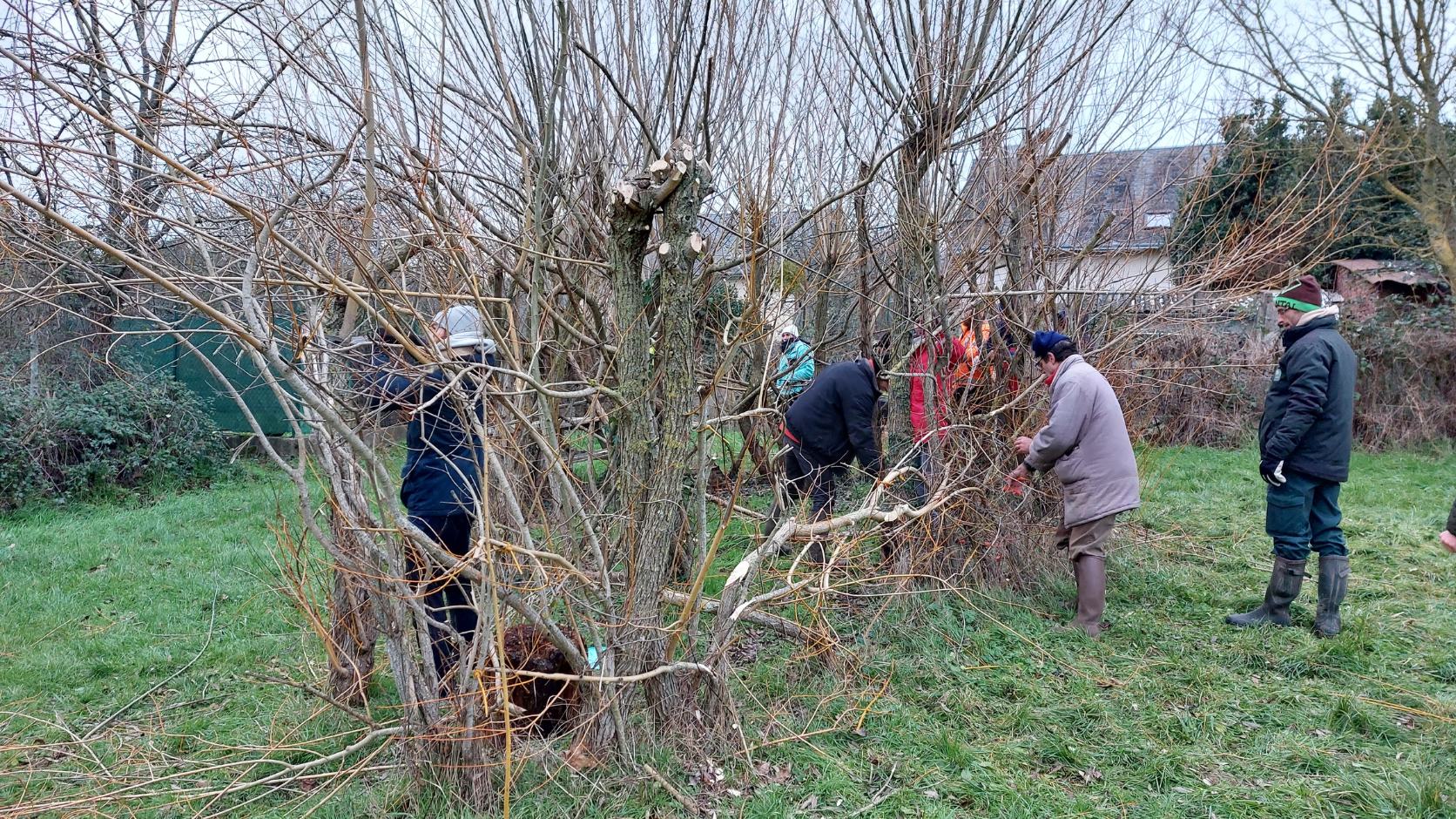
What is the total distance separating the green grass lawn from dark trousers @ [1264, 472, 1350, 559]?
46cm

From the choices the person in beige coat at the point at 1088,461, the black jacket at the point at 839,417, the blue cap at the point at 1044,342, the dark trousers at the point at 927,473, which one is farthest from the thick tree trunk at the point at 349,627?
the blue cap at the point at 1044,342

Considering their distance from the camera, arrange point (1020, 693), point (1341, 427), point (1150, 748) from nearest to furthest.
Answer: point (1150, 748) → point (1020, 693) → point (1341, 427)

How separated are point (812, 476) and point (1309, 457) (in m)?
2.87

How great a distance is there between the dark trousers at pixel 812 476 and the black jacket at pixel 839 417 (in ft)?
0.21

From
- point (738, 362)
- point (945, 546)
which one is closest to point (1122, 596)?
point (945, 546)

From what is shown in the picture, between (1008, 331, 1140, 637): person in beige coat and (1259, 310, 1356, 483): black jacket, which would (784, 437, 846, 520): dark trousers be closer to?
(1008, 331, 1140, 637): person in beige coat

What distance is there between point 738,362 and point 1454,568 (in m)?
5.16

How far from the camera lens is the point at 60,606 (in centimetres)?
497

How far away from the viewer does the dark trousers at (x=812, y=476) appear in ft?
16.7

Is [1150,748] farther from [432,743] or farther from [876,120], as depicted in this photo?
[876,120]

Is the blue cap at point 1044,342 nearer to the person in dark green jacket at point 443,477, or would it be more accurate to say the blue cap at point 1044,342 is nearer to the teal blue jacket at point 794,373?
the teal blue jacket at point 794,373

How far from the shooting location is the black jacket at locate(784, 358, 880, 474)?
551cm

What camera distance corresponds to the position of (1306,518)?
14.7ft

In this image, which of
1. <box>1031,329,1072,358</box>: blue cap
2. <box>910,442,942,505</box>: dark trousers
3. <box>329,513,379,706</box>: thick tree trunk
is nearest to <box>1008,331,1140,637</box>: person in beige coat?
<box>1031,329,1072,358</box>: blue cap
